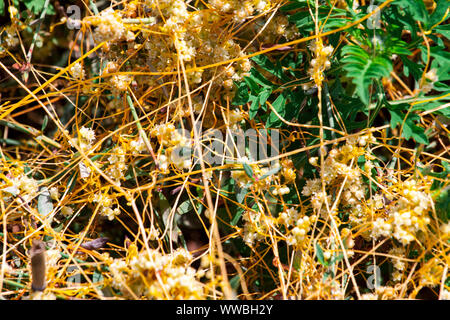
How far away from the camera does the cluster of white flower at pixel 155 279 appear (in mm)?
929

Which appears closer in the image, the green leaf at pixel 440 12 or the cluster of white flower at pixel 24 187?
the green leaf at pixel 440 12

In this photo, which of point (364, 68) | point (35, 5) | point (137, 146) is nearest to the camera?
point (364, 68)

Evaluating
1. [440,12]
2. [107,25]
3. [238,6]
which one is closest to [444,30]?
[440,12]

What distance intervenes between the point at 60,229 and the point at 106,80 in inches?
19.5

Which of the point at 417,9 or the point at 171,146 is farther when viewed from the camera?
Answer: the point at 171,146

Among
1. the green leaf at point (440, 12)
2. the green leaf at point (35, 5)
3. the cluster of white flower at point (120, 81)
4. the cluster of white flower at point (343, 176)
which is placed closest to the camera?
the green leaf at point (440, 12)

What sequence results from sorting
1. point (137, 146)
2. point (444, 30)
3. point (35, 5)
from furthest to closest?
point (35, 5)
point (137, 146)
point (444, 30)

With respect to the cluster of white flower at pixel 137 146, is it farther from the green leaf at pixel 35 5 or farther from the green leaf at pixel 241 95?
the green leaf at pixel 35 5

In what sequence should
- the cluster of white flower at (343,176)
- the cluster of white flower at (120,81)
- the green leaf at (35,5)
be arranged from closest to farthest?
the cluster of white flower at (343,176)
the cluster of white flower at (120,81)
the green leaf at (35,5)

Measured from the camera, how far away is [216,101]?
126cm

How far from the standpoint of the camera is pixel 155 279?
96cm

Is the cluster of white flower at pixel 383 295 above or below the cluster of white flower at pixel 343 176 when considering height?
below

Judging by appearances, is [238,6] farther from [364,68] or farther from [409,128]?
[409,128]

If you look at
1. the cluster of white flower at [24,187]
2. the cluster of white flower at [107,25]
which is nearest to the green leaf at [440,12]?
the cluster of white flower at [107,25]
